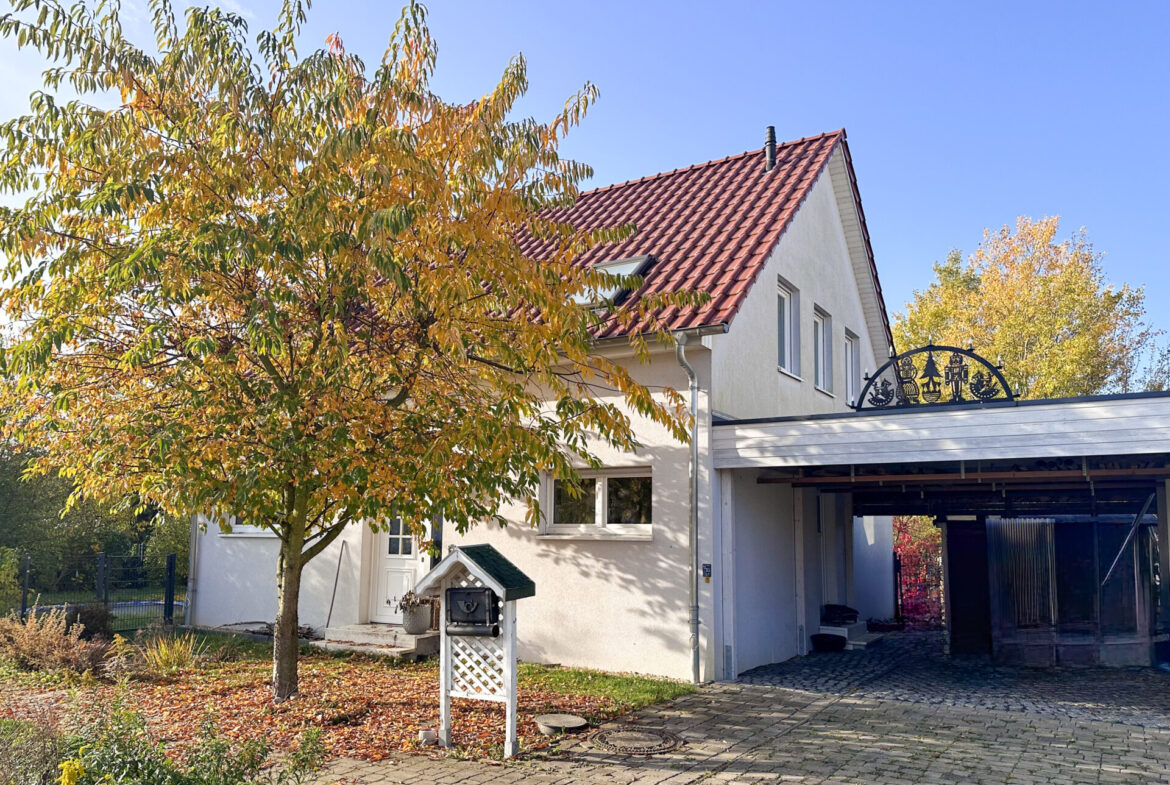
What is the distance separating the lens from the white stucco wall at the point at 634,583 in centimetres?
1068

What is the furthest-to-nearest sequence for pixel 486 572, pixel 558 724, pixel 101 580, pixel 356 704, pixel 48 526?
pixel 48 526, pixel 101 580, pixel 356 704, pixel 558 724, pixel 486 572

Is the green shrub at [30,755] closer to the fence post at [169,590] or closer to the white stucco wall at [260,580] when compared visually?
the white stucco wall at [260,580]

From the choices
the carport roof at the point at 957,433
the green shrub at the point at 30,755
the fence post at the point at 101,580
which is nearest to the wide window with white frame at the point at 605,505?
the carport roof at the point at 957,433

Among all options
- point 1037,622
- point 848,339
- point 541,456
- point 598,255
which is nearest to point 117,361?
point 541,456

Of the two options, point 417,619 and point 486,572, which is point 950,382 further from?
point 417,619

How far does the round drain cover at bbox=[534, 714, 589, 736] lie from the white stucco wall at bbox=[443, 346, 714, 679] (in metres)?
2.79

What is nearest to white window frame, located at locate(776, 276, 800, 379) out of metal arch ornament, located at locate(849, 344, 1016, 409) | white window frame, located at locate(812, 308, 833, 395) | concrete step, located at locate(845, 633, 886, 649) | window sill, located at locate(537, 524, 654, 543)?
white window frame, located at locate(812, 308, 833, 395)

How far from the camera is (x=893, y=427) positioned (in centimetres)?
980

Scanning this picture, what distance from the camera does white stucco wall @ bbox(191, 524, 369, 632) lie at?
14086 millimetres

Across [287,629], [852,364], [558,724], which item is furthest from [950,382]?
[287,629]

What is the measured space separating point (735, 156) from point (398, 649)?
9.92 metres

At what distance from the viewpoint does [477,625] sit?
7492 mm

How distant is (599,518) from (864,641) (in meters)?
5.74

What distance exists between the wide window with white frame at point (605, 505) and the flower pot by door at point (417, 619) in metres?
2.05
